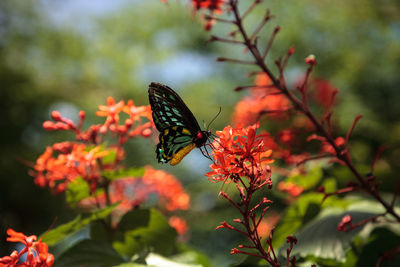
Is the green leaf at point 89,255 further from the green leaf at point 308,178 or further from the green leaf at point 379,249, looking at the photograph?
the green leaf at point 308,178

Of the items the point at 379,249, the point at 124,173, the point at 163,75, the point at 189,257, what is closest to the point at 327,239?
the point at 379,249

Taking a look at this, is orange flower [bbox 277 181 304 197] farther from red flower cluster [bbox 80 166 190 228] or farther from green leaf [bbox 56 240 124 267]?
green leaf [bbox 56 240 124 267]

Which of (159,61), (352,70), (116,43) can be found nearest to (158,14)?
(159,61)

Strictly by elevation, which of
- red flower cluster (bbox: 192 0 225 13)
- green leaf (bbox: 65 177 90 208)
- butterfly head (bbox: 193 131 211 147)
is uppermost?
red flower cluster (bbox: 192 0 225 13)

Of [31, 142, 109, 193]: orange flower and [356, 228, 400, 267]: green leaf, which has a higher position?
[31, 142, 109, 193]: orange flower

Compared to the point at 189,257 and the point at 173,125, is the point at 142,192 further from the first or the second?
the point at 173,125

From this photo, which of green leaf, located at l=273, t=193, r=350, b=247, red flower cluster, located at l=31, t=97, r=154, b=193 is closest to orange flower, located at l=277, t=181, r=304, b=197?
green leaf, located at l=273, t=193, r=350, b=247
